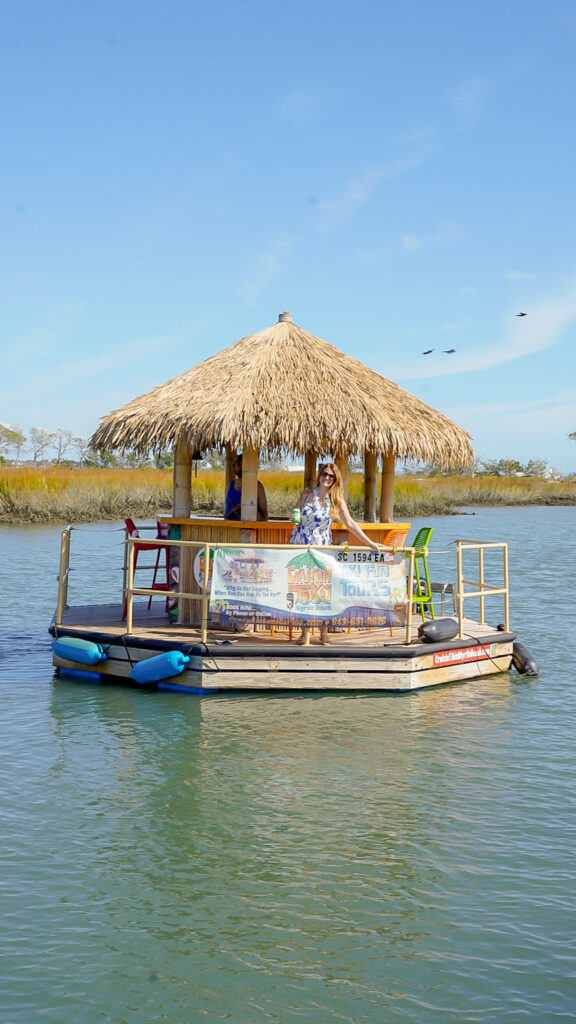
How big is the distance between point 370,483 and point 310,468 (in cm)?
116

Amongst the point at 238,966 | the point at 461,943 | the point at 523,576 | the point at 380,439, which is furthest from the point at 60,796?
the point at 523,576

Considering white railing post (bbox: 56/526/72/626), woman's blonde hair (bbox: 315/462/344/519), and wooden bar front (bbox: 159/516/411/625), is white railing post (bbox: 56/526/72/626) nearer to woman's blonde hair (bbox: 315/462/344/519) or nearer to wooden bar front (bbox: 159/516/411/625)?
wooden bar front (bbox: 159/516/411/625)

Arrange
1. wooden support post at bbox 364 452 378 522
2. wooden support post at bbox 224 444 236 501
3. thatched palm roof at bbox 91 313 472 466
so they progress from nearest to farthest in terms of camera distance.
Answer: thatched palm roof at bbox 91 313 472 466 < wooden support post at bbox 224 444 236 501 < wooden support post at bbox 364 452 378 522

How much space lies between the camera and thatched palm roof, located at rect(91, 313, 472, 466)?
421 inches

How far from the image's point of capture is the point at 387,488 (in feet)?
40.9

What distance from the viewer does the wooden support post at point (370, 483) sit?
12.7m

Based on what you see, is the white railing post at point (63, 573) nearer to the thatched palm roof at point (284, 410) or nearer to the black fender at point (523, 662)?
the thatched palm roof at point (284, 410)

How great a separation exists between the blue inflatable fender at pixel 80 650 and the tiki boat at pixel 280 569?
0.02 m

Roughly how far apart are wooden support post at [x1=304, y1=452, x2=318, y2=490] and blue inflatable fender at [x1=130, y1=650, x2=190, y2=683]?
3.20 meters

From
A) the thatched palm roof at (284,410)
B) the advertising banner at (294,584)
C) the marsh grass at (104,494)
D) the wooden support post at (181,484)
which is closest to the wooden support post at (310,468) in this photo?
the thatched palm roof at (284,410)

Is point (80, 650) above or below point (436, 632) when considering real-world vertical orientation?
below

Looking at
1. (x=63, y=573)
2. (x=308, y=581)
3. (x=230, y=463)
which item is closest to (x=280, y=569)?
(x=308, y=581)

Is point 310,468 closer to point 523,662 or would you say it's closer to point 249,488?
point 249,488

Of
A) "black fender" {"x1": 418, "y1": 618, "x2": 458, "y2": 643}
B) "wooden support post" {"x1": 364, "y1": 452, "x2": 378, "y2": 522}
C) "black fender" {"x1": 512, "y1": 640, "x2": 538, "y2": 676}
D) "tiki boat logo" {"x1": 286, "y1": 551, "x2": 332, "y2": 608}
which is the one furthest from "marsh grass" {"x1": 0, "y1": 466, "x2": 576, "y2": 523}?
"tiki boat logo" {"x1": 286, "y1": 551, "x2": 332, "y2": 608}
